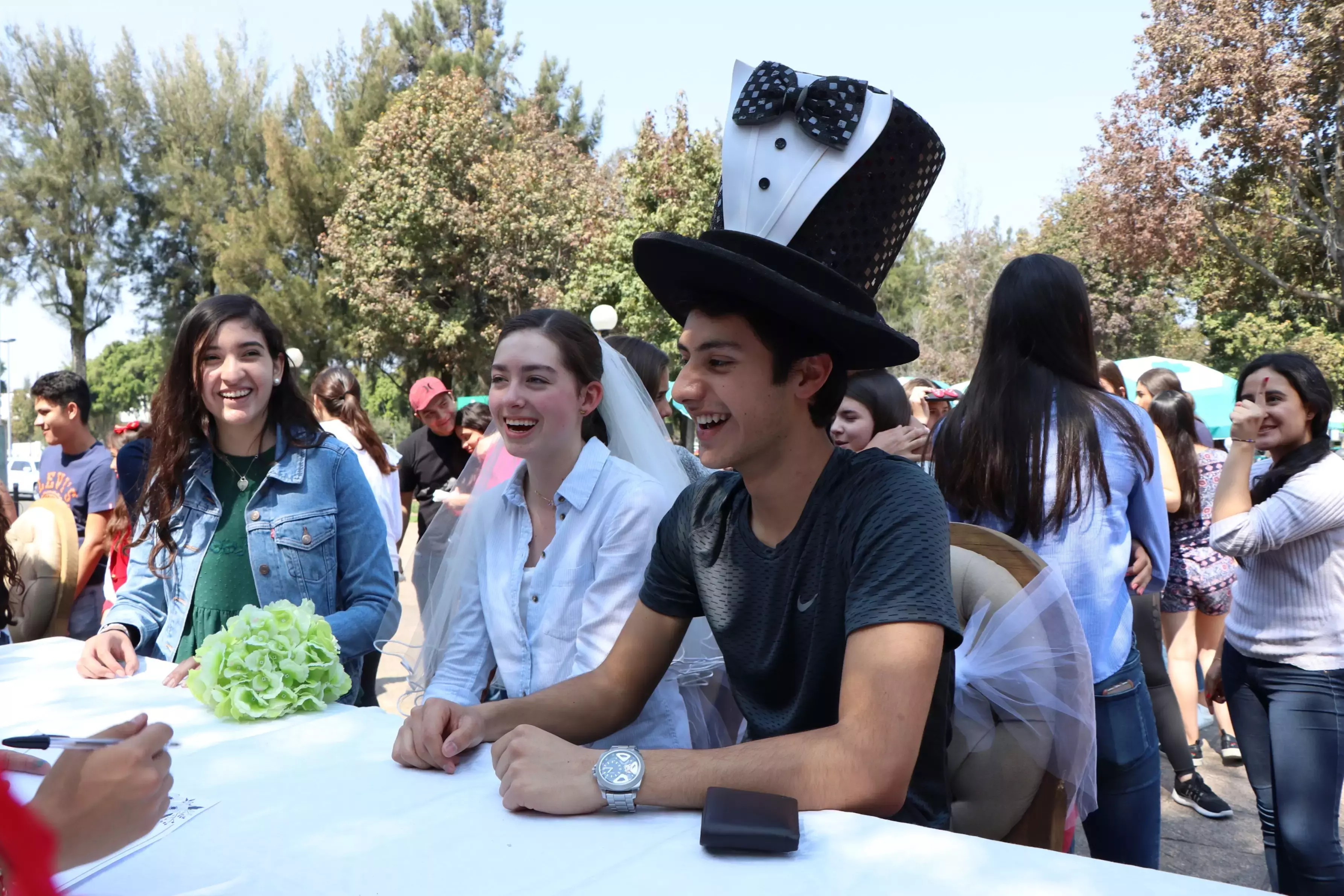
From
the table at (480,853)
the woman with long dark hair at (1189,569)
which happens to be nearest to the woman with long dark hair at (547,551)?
the table at (480,853)

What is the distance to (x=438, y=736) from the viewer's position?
74.8 inches

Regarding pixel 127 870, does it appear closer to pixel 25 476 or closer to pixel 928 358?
pixel 25 476

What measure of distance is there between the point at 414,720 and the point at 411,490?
5.83 metres

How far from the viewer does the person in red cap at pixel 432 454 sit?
7.08 meters

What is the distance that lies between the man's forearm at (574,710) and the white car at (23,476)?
30.5 m

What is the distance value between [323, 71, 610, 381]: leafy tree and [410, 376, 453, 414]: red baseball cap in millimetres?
18027

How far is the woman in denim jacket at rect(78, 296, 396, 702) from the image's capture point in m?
2.95

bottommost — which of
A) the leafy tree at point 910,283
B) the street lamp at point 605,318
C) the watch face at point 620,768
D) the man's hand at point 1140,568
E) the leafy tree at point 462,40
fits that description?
the watch face at point 620,768

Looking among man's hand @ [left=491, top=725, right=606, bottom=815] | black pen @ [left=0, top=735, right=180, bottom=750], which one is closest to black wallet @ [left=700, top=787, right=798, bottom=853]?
man's hand @ [left=491, top=725, right=606, bottom=815]

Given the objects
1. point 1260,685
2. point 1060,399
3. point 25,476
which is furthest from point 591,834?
point 25,476

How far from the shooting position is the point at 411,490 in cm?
759

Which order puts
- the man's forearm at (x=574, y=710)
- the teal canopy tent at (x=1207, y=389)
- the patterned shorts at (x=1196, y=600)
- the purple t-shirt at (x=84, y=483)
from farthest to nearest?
the teal canopy tent at (x=1207, y=389) → the patterned shorts at (x=1196, y=600) → the purple t-shirt at (x=84, y=483) → the man's forearm at (x=574, y=710)

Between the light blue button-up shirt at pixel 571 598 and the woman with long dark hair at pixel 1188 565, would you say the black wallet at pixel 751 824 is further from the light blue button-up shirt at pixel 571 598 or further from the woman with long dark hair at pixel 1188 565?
the woman with long dark hair at pixel 1188 565

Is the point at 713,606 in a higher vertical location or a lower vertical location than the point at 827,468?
lower
